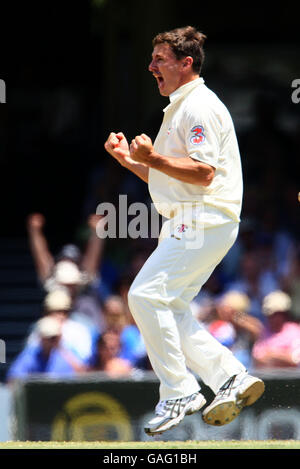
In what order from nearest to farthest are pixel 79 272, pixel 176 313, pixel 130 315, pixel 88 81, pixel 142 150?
pixel 142 150, pixel 176 313, pixel 130 315, pixel 79 272, pixel 88 81

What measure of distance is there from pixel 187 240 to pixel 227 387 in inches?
29.9

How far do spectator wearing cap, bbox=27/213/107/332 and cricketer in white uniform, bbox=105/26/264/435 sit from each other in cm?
328

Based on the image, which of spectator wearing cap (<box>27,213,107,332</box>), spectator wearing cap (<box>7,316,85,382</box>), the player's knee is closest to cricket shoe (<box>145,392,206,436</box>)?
the player's knee

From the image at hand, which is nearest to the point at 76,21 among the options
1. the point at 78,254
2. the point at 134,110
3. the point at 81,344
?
the point at 134,110

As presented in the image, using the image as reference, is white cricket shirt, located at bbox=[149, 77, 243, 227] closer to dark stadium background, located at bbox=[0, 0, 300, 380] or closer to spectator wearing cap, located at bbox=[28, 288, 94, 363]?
spectator wearing cap, located at bbox=[28, 288, 94, 363]

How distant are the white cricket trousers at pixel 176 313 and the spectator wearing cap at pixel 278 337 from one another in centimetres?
258

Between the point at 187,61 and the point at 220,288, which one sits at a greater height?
the point at 187,61

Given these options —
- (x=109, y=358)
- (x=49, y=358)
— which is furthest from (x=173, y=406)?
(x=49, y=358)

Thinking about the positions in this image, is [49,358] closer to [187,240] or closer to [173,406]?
[173,406]

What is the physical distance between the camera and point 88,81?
1462cm

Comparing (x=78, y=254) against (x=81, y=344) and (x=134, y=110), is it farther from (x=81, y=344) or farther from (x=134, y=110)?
(x=134, y=110)

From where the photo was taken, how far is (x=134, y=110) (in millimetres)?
13141

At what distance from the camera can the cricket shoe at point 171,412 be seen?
211 inches
